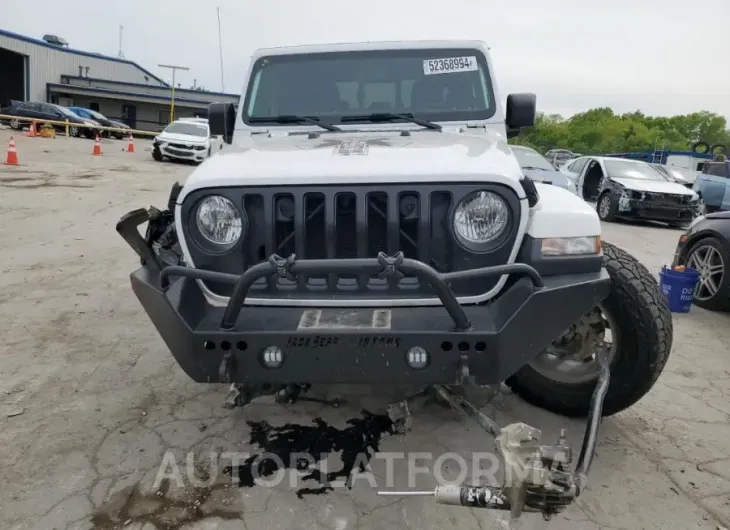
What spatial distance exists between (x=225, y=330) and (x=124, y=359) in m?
2.00

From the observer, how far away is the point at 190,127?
63.9ft

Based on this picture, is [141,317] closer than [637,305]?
No

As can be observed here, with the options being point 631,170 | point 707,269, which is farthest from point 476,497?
point 631,170

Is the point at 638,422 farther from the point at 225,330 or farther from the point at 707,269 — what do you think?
the point at 707,269

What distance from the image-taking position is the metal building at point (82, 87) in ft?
123

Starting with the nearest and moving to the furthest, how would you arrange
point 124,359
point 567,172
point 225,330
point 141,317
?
point 225,330
point 124,359
point 141,317
point 567,172

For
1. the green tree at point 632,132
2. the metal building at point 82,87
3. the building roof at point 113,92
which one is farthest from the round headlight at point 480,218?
the green tree at point 632,132

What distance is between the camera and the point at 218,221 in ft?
8.29

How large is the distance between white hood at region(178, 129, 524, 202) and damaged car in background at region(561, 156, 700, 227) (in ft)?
30.2

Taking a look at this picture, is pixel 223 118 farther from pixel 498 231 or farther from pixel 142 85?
pixel 142 85

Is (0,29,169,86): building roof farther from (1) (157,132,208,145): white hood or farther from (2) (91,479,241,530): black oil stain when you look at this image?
(2) (91,479,241,530): black oil stain

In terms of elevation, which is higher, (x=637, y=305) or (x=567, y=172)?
(x=567, y=172)

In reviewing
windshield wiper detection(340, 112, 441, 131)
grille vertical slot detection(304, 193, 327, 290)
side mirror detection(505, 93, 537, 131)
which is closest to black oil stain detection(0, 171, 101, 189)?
windshield wiper detection(340, 112, 441, 131)

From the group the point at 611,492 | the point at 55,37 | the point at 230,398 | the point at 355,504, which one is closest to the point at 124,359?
the point at 230,398
